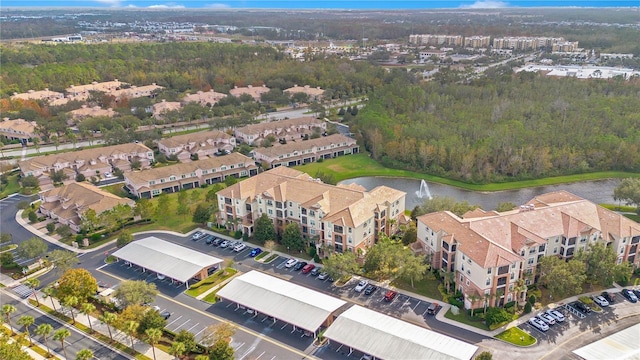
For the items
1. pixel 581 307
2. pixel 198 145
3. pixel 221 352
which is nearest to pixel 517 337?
pixel 581 307

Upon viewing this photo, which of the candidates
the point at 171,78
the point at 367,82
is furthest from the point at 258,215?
the point at 171,78

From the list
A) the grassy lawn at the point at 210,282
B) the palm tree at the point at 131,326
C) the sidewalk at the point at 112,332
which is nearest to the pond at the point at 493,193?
the grassy lawn at the point at 210,282

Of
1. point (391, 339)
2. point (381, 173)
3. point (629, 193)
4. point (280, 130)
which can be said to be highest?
point (629, 193)

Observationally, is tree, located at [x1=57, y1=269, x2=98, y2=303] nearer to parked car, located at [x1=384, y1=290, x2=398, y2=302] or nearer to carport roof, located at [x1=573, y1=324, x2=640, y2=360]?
parked car, located at [x1=384, y1=290, x2=398, y2=302]

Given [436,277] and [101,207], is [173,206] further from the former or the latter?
[436,277]

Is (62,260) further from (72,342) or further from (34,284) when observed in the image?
(72,342)

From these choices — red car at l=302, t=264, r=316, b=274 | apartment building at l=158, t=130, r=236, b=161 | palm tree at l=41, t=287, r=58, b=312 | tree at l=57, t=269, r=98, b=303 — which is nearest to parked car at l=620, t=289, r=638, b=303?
red car at l=302, t=264, r=316, b=274

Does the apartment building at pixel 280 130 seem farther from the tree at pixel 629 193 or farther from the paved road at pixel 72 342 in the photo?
the paved road at pixel 72 342
